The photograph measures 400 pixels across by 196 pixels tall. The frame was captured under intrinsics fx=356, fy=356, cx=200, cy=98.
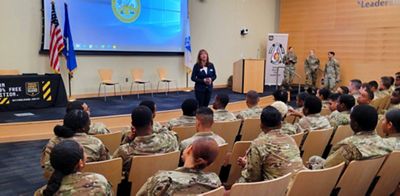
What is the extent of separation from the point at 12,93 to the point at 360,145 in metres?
6.49

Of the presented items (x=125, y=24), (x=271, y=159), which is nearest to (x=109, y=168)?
(x=271, y=159)

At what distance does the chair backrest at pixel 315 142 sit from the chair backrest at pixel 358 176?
794 millimetres

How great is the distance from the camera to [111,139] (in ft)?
11.3

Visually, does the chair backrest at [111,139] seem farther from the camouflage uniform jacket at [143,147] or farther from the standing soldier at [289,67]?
the standing soldier at [289,67]

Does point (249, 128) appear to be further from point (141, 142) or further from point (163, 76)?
point (163, 76)

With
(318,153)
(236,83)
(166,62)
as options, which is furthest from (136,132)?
(236,83)

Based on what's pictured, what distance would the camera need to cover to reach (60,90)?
7.56 m

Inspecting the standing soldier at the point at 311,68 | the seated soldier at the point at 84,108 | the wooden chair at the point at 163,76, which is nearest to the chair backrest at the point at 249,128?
the seated soldier at the point at 84,108

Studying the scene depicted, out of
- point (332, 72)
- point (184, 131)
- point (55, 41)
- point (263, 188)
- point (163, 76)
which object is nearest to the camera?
point (263, 188)

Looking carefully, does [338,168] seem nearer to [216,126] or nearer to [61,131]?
[216,126]

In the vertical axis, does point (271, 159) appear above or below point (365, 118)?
below

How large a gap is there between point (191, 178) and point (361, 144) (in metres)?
1.53

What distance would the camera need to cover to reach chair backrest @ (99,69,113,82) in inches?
351

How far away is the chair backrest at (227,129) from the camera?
3.89 meters
